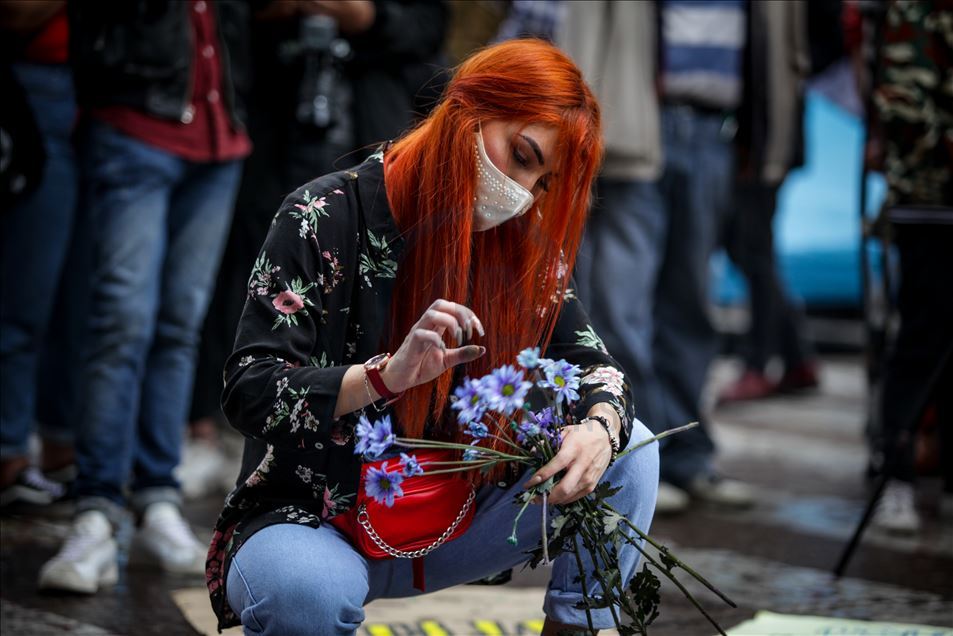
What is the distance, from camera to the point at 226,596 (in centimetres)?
212

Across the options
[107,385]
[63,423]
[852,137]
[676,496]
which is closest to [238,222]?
[63,423]

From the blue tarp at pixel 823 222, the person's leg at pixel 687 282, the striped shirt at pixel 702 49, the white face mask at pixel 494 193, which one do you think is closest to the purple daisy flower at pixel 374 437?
the white face mask at pixel 494 193

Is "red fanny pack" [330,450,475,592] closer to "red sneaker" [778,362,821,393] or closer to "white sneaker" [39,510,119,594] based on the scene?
"white sneaker" [39,510,119,594]

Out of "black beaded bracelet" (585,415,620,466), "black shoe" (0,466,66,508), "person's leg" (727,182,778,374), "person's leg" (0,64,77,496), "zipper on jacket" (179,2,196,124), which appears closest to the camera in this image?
"black beaded bracelet" (585,415,620,466)

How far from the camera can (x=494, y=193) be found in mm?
2127

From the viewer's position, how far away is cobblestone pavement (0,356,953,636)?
2791 mm

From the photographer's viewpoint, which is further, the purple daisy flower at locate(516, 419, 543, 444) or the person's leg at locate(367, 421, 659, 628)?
the person's leg at locate(367, 421, 659, 628)

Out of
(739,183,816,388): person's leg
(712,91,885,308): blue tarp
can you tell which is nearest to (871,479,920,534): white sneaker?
(739,183,816,388): person's leg

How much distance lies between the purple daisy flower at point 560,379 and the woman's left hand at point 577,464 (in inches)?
2.9

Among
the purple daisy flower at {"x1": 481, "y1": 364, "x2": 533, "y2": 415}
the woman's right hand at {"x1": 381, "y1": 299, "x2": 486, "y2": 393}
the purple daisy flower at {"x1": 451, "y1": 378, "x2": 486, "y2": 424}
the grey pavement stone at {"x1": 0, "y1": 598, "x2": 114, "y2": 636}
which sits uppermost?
the woman's right hand at {"x1": 381, "y1": 299, "x2": 486, "y2": 393}

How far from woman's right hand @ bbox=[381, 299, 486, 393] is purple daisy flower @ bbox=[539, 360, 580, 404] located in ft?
0.36

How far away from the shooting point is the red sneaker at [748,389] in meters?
6.75

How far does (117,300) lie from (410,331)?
1.46 m

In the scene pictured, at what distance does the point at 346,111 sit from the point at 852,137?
20.4 ft
